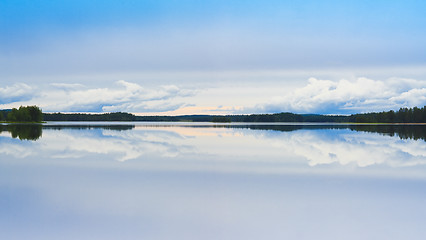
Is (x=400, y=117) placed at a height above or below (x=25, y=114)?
below

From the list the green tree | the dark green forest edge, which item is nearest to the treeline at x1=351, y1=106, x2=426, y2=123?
the dark green forest edge

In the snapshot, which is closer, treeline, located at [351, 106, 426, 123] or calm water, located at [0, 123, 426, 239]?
calm water, located at [0, 123, 426, 239]

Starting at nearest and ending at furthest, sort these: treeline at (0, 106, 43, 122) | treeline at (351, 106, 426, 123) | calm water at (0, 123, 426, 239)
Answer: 1. calm water at (0, 123, 426, 239)
2. treeline at (0, 106, 43, 122)
3. treeline at (351, 106, 426, 123)

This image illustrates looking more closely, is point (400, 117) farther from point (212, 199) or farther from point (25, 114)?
point (212, 199)

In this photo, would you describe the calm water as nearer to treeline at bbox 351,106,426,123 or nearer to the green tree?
the green tree

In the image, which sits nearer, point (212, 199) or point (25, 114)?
point (212, 199)

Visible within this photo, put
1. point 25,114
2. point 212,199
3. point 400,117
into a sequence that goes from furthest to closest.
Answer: point 400,117 < point 25,114 < point 212,199

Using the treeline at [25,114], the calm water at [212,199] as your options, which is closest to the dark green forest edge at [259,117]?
the treeline at [25,114]

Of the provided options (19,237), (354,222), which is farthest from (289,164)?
(19,237)

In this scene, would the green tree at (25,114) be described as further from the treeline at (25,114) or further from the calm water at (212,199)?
the calm water at (212,199)

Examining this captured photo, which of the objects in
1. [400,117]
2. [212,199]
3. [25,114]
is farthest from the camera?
[400,117]

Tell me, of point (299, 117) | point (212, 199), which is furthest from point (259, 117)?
point (212, 199)

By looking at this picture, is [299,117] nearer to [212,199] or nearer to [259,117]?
[259,117]

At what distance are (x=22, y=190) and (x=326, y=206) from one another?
7.29 metres
